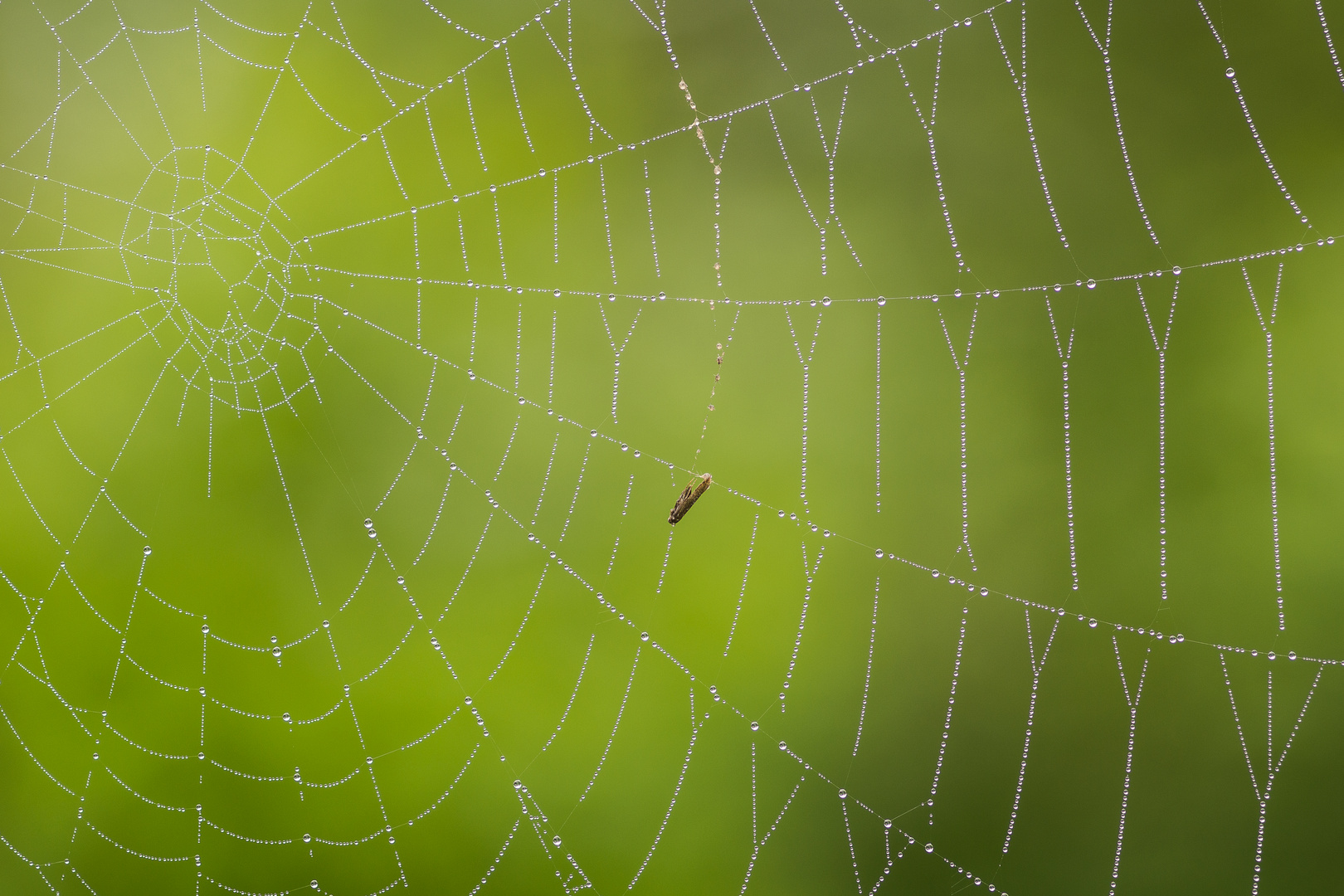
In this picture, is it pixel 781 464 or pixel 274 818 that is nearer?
pixel 274 818

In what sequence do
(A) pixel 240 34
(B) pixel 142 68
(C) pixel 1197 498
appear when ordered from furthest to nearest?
(C) pixel 1197 498 < (A) pixel 240 34 < (B) pixel 142 68

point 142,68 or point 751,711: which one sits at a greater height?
point 142,68

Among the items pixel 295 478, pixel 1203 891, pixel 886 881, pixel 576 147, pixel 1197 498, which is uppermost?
pixel 576 147

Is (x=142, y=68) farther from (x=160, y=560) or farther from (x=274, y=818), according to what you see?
(x=274, y=818)

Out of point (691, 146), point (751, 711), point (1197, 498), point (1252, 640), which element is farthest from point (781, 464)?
point (1252, 640)

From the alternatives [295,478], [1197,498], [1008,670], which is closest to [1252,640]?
[1197,498]

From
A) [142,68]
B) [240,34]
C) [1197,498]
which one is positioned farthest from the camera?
[1197,498]

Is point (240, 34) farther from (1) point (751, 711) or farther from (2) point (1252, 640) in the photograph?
(2) point (1252, 640)
